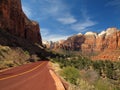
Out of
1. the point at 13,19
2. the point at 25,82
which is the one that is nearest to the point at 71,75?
the point at 25,82

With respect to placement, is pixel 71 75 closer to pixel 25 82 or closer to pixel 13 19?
pixel 25 82

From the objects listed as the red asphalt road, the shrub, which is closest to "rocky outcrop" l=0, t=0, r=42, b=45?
the shrub

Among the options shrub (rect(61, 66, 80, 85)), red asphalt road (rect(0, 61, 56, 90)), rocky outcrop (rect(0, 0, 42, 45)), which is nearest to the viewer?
red asphalt road (rect(0, 61, 56, 90))

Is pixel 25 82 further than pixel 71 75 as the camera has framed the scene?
No

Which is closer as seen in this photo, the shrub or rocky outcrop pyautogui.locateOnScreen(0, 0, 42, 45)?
the shrub

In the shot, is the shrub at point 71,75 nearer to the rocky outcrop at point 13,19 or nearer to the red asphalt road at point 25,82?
the red asphalt road at point 25,82

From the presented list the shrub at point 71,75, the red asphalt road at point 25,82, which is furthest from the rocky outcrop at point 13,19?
the red asphalt road at point 25,82

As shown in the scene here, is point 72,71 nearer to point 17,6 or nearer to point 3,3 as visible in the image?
point 3,3

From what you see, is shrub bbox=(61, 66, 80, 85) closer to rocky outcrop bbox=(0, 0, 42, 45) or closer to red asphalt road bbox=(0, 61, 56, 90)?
red asphalt road bbox=(0, 61, 56, 90)

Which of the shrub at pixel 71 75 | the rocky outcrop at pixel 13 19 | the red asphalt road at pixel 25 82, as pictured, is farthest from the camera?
the rocky outcrop at pixel 13 19

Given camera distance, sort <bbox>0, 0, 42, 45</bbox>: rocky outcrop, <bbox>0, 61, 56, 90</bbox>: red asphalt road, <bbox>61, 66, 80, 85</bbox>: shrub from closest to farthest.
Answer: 1. <bbox>0, 61, 56, 90</bbox>: red asphalt road
2. <bbox>61, 66, 80, 85</bbox>: shrub
3. <bbox>0, 0, 42, 45</bbox>: rocky outcrop

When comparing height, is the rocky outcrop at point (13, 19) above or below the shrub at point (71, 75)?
above

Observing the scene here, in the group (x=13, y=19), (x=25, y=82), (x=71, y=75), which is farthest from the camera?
(x=13, y=19)

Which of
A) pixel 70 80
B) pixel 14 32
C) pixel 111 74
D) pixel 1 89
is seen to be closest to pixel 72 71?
pixel 70 80
